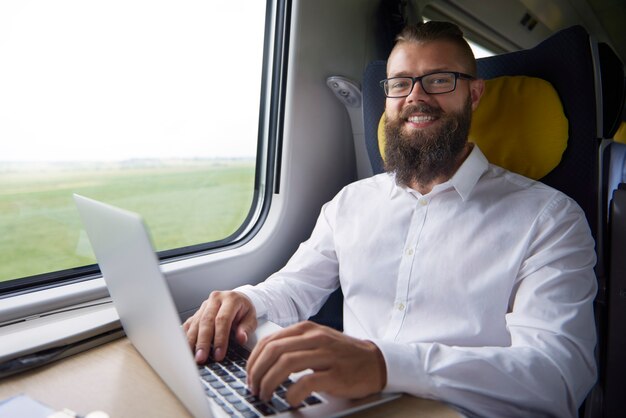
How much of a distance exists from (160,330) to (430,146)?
1.03 meters

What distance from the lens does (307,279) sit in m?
1.55

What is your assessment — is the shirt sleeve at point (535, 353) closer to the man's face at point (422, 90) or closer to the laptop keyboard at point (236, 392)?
the laptop keyboard at point (236, 392)

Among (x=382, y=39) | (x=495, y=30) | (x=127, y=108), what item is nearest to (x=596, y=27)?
(x=495, y=30)

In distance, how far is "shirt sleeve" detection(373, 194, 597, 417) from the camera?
82 centimetres

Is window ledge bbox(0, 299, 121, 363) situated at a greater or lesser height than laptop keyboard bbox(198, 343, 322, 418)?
lesser

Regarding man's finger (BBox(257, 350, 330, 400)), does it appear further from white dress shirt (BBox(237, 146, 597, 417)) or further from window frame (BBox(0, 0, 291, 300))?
window frame (BBox(0, 0, 291, 300))

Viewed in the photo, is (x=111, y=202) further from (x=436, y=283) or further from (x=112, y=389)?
(x=436, y=283)

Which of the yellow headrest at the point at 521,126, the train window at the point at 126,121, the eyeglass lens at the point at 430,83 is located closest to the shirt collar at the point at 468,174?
the yellow headrest at the point at 521,126

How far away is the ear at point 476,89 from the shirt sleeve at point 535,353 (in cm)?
50

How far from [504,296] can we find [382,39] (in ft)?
4.72

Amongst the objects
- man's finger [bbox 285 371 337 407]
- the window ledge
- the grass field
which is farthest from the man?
the grass field

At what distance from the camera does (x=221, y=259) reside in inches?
63.9

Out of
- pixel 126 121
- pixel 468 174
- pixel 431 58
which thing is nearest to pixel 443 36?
pixel 431 58

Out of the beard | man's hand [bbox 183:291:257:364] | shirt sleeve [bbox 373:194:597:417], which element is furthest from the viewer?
the beard
